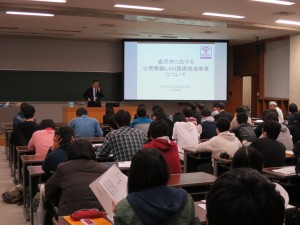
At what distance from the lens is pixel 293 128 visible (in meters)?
6.16

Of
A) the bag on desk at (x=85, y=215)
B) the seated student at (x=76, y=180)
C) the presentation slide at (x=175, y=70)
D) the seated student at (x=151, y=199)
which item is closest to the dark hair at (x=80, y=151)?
the seated student at (x=76, y=180)

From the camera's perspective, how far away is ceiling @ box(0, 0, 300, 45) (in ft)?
27.7

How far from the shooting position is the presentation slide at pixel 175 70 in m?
12.6

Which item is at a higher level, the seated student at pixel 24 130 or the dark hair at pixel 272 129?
the dark hair at pixel 272 129

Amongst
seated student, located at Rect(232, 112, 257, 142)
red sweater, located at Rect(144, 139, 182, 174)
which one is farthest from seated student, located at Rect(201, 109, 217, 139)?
red sweater, located at Rect(144, 139, 182, 174)

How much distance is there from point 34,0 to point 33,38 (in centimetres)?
519

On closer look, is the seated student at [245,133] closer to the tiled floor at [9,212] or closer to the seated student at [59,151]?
the seated student at [59,151]

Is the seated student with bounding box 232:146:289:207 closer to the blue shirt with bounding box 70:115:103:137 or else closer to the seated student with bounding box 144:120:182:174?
the seated student with bounding box 144:120:182:174

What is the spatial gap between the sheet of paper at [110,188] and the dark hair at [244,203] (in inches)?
53.8

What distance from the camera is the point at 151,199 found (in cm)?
183

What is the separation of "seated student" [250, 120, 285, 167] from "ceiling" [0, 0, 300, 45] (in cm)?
432

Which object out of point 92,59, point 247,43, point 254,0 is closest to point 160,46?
point 92,59

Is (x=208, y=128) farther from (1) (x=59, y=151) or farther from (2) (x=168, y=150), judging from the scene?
(1) (x=59, y=151)

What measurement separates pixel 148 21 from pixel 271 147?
20.7ft
